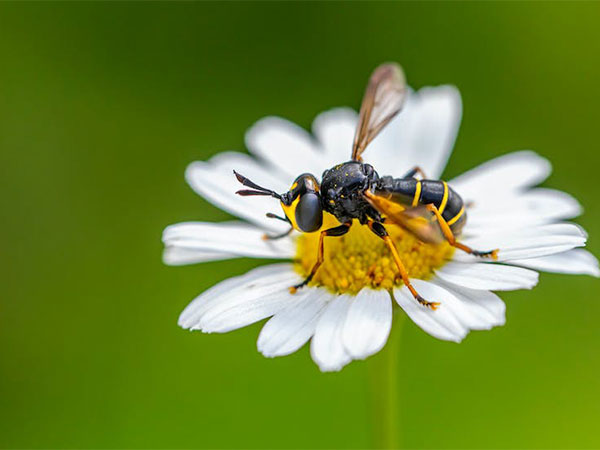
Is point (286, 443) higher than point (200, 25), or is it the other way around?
point (200, 25)

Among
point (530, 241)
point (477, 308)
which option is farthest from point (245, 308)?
point (530, 241)

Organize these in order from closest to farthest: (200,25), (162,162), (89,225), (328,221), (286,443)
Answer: (328,221), (286,443), (89,225), (162,162), (200,25)

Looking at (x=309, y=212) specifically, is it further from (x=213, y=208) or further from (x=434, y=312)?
(x=213, y=208)

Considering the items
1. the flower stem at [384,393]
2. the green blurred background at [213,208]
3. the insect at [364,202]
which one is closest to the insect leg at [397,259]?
the insect at [364,202]

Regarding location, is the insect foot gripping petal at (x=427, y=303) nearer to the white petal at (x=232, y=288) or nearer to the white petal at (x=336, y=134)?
the white petal at (x=232, y=288)

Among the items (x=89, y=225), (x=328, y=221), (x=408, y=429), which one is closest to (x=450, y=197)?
(x=328, y=221)

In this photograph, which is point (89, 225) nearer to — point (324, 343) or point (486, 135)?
point (486, 135)
